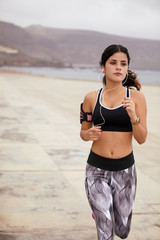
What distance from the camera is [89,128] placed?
317 centimetres

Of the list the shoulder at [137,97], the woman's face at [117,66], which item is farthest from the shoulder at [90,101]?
the shoulder at [137,97]

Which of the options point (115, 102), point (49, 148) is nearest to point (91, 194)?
point (115, 102)

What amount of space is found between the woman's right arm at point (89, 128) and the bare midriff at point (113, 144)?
0.12 m

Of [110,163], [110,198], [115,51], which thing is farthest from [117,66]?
[110,198]

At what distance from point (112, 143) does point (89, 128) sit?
0.27 meters

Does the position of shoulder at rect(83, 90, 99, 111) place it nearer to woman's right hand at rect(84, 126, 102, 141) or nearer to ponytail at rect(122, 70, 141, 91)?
woman's right hand at rect(84, 126, 102, 141)

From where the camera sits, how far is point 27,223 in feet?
13.8

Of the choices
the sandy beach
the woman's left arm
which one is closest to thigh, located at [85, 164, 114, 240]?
the woman's left arm

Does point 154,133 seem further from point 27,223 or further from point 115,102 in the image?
point 115,102

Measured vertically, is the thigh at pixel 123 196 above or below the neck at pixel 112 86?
below

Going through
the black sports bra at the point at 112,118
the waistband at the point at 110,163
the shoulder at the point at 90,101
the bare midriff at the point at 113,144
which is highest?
the shoulder at the point at 90,101

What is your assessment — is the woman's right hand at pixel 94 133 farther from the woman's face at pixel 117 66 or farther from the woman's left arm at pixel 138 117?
the woman's face at pixel 117 66

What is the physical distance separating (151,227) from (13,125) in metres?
6.92

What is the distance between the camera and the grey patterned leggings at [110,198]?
2.93m
